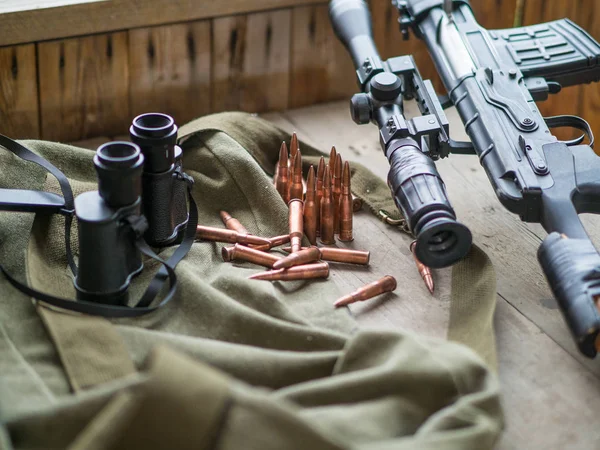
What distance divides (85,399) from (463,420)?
20.3 inches

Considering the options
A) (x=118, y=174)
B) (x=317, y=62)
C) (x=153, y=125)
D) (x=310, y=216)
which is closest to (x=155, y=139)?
(x=153, y=125)

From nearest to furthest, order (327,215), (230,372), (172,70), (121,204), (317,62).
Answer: (230,372), (121,204), (327,215), (172,70), (317,62)

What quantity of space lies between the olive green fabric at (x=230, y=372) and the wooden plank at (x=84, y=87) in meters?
0.33

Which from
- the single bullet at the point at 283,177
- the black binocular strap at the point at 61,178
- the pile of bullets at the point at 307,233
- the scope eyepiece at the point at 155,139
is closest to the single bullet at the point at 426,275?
the pile of bullets at the point at 307,233

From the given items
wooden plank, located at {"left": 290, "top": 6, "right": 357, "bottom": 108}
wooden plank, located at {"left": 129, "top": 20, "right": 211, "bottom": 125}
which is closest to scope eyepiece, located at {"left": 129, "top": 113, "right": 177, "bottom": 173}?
wooden plank, located at {"left": 129, "top": 20, "right": 211, "bottom": 125}

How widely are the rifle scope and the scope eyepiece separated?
0.41 meters

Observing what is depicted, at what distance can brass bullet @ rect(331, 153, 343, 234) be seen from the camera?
5.64ft

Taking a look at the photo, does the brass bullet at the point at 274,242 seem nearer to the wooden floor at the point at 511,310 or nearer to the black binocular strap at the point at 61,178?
the wooden floor at the point at 511,310

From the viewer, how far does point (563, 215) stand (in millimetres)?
1374

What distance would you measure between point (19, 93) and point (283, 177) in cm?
69

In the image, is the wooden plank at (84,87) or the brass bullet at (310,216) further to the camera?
the wooden plank at (84,87)

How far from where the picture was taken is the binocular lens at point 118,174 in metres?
1.32

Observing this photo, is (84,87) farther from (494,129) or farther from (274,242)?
(494,129)

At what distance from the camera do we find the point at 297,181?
5.72 feet
